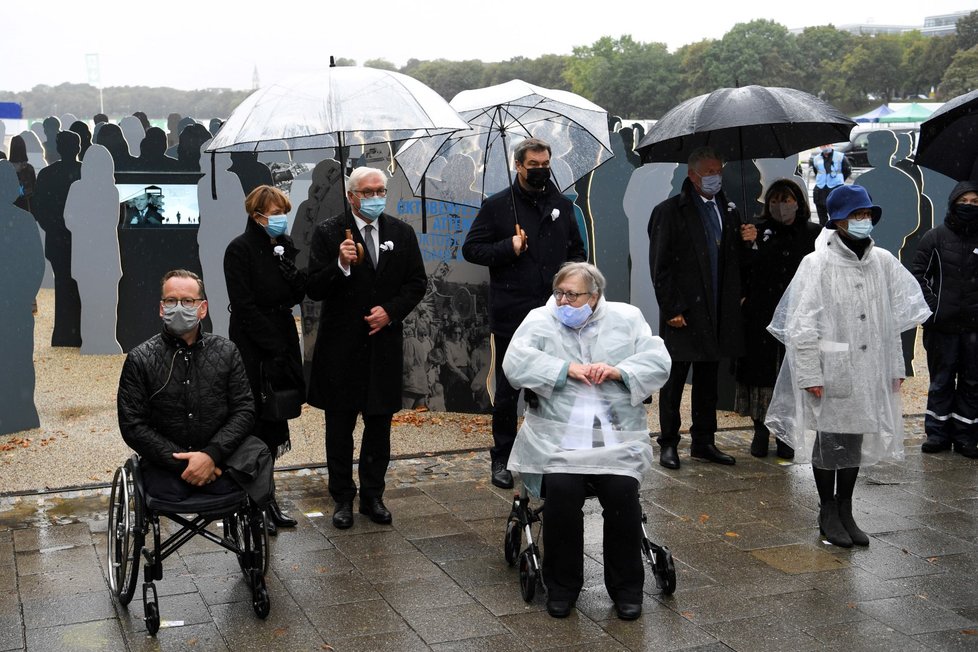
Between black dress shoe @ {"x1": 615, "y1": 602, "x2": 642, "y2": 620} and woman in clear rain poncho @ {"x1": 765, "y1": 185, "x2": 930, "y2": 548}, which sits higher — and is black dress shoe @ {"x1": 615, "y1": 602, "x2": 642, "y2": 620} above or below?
below

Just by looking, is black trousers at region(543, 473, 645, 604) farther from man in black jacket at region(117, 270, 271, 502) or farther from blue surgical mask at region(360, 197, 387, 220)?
blue surgical mask at region(360, 197, 387, 220)

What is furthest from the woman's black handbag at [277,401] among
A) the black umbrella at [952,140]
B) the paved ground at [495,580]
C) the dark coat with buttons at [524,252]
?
the black umbrella at [952,140]

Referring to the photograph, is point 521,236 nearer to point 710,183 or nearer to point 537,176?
point 537,176

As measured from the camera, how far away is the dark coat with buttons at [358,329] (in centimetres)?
580

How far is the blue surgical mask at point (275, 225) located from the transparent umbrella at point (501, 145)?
1.29 m

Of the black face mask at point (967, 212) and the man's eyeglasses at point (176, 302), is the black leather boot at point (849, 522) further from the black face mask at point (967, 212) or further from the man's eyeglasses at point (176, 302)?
the man's eyeglasses at point (176, 302)

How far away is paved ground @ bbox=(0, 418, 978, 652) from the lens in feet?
14.1

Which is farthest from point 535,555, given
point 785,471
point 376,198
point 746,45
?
point 746,45

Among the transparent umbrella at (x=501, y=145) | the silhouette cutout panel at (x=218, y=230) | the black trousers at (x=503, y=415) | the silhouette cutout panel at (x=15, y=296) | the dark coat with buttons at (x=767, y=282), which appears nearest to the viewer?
the black trousers at (x=503, y=415)

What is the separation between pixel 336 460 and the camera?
5.86 meters

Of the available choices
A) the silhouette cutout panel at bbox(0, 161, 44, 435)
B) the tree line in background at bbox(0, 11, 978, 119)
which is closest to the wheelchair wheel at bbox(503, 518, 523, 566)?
the silhouette cutout panel at bbox(0, 161, 44, 435)

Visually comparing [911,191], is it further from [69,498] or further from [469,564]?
[69,498]

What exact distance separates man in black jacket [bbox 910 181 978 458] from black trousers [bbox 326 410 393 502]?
3.86 meters

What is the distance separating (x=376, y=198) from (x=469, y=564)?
194 cm
